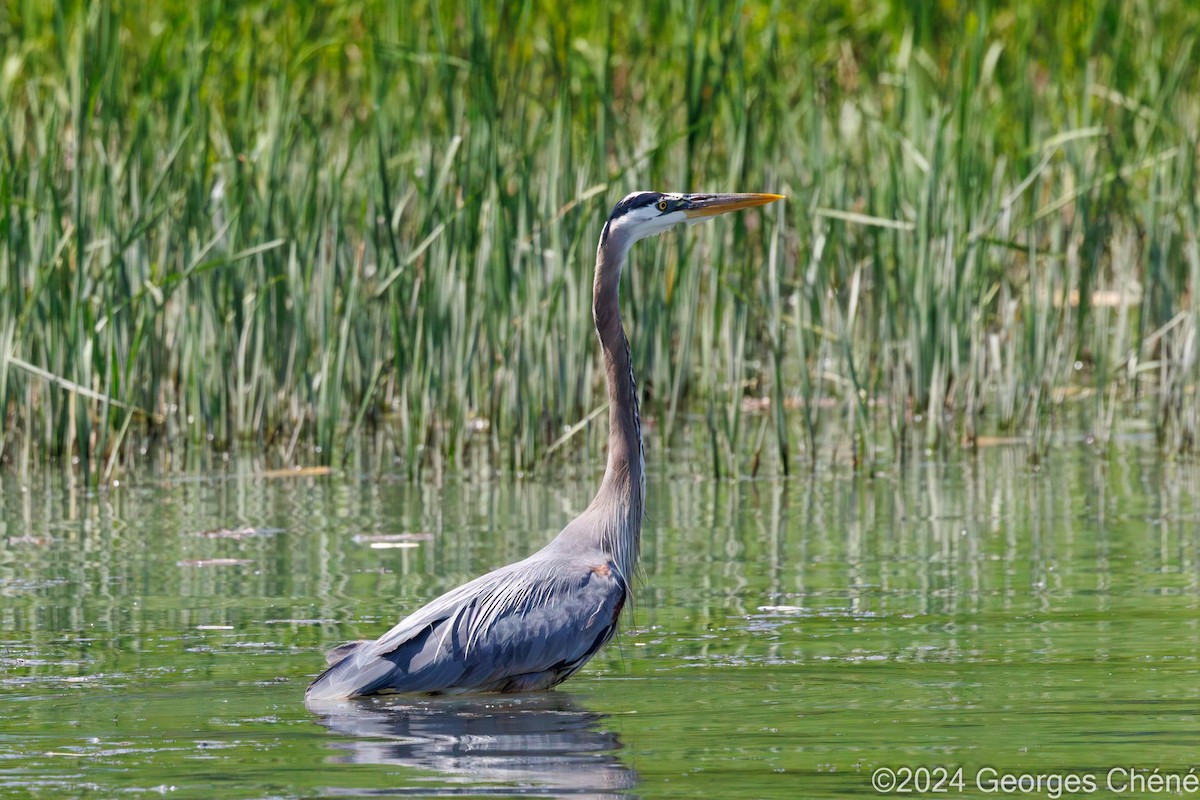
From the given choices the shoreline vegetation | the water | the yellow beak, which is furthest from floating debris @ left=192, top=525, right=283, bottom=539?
the yellow beak

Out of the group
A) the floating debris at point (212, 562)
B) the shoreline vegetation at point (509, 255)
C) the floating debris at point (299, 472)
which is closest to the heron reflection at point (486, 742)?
the floating debris at point (212, 562)

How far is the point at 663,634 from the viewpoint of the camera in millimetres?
6320

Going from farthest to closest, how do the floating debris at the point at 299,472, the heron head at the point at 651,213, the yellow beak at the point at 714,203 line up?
the floating debris at the point at 299,472
the yellow beak at the point at 714,203
the heron head at the point at 651,213

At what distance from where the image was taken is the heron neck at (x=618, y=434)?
20.3ft

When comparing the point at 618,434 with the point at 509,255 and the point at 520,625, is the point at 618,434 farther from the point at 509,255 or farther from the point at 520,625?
the point at 509,255

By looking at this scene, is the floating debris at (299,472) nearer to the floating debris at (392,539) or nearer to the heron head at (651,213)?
the floating debris at (392,539)

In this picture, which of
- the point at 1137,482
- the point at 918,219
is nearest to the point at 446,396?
the point at 918,219

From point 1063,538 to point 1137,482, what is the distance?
1.49 m

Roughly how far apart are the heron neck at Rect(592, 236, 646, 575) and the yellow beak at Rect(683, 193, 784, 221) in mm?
319

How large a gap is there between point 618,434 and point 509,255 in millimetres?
3281

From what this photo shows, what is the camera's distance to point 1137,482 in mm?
9133

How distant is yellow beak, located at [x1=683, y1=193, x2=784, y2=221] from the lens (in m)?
6.65

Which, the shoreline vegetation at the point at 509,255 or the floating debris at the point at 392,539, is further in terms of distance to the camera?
the shoreline vegetation at the point at 509,255

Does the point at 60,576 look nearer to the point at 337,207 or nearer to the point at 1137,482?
the point at 337,207
